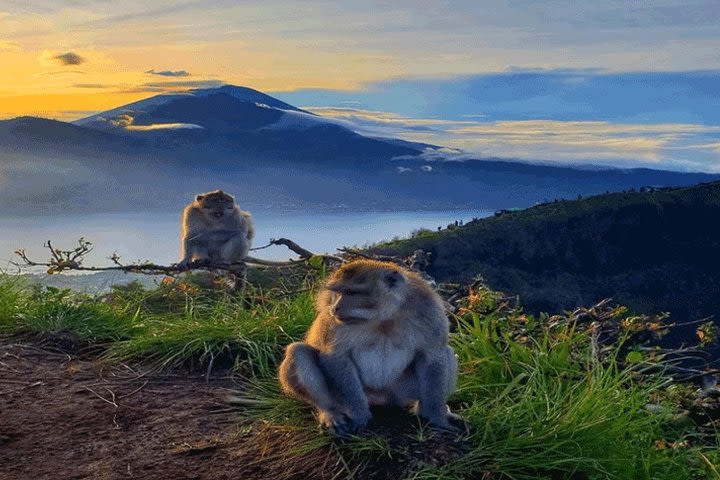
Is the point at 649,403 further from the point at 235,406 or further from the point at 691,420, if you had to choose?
the point at 235,406

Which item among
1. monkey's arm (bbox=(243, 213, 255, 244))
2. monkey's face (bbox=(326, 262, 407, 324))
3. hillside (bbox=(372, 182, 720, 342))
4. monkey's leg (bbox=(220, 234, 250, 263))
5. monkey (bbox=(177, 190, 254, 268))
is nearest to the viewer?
monkey's face (bbox=(326, 262, 407, 324))

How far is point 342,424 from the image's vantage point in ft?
17.0

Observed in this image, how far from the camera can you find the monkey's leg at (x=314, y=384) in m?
5.22

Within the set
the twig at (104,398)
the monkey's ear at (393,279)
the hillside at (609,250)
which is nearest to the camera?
the monkey's ear at (393,279)

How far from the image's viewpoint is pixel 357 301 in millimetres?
5039

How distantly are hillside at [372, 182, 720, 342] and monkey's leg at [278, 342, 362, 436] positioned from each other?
185 ft

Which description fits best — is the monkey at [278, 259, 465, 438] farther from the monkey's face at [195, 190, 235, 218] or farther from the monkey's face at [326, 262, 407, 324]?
the monkey's face at [195, 190, 235, 218]

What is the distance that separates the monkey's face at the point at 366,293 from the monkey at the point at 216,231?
8.08 m

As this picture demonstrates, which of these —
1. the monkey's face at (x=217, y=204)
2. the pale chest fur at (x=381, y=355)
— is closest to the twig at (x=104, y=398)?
the pale chest fur at (x=381, y=355)

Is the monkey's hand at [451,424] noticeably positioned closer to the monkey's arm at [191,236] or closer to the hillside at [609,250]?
the monkey's arm at [191,236]

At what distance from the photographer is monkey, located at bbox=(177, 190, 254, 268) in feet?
43.0

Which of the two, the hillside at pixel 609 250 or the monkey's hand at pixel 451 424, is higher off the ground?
the monkey's hand at pixel 451 424

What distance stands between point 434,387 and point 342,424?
2.04ft

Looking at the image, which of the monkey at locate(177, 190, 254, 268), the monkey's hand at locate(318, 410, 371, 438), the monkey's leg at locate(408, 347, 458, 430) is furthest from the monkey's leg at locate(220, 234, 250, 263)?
the monkey's leg at locate(408, 347, 458, 430)
